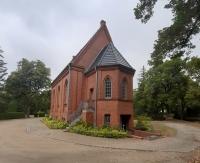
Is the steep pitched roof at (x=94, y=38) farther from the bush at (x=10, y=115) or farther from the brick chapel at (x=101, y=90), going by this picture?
the bush at (x=10, y=115)

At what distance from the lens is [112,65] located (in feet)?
87.6

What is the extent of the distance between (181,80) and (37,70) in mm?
33165

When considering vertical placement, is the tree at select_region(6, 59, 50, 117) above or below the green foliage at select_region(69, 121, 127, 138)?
above

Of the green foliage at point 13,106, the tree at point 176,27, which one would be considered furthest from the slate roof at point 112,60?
the green foliage at point 13,106

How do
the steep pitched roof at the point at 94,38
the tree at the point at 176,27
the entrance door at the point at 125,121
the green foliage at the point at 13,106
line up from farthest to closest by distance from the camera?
the green foliage at the point at 13,106, the steep pitched roof at the point at 94,38, the entrance door at the point at 125,121, the tree at the point at 176,27

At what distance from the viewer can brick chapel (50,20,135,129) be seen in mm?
26031

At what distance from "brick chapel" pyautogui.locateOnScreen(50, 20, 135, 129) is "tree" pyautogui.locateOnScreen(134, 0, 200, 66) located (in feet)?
37.0

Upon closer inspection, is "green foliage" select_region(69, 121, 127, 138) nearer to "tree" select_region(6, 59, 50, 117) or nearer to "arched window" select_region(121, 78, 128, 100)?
"arched window" select_region(121, 78, 128, 100)

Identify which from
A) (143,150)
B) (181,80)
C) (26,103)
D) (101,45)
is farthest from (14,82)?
(143,150)

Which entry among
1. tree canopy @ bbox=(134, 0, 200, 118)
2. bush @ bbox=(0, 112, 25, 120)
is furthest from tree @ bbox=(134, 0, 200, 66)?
bush @ bbox=(0, 112, 25, 120)

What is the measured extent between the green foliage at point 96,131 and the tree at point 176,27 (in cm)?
915

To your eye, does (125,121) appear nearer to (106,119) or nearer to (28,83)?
(106,119)

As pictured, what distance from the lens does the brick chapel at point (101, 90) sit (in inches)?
1025

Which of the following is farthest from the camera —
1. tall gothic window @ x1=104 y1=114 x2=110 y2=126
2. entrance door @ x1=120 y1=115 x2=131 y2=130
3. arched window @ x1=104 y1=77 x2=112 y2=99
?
entrance door @ x1=120 y1=115 x2=131 y2=130
